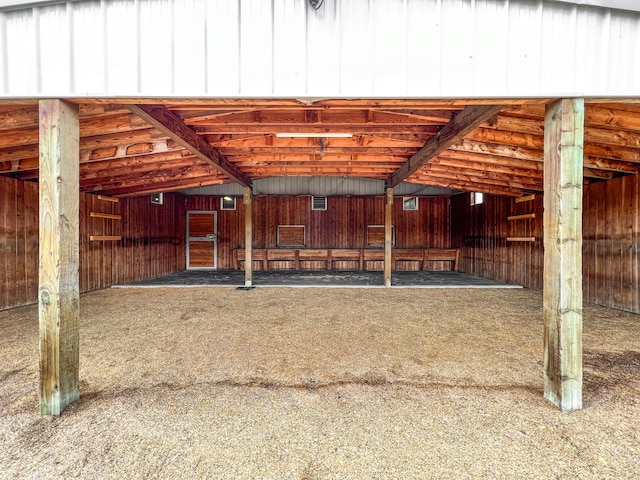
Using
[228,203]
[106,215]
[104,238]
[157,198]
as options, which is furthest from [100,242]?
[228,203]

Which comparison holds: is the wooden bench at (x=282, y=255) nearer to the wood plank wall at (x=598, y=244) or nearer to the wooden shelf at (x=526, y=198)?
the wood plank wall at (x=598, y=244)

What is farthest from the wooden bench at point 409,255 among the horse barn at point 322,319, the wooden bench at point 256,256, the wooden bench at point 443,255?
the horse barn at point 322,319

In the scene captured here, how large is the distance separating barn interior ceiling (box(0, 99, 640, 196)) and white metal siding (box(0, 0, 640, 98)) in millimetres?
137

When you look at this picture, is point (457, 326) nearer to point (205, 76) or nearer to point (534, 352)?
point (534, 352)

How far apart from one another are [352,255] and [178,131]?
24.1ft

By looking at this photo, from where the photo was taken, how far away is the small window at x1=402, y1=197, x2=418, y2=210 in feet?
33.6

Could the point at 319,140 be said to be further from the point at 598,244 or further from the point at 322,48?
the point at 598,244

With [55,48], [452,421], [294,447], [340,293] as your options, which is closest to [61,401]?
[294,447]

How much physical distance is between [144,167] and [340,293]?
4.52m

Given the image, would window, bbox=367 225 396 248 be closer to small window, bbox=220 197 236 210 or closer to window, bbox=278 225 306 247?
window, bbox=278 225 306 247

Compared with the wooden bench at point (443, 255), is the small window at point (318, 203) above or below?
above

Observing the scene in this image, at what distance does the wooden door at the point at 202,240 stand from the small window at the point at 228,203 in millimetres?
432

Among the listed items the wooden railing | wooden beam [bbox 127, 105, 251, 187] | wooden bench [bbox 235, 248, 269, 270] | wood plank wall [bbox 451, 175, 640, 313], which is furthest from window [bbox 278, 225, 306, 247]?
wood plank wall [bbox 451, 175, 640, 313]

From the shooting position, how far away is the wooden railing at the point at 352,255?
970 centimetres
